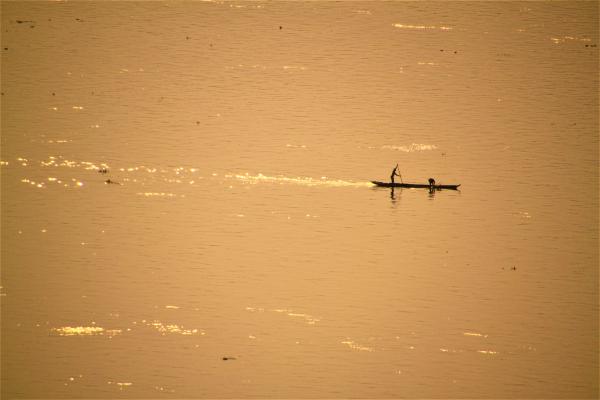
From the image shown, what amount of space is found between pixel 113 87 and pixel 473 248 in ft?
8.89

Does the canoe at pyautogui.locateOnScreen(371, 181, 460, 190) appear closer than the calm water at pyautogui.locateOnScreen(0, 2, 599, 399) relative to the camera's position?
No

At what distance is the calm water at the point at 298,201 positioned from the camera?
15.4 ft

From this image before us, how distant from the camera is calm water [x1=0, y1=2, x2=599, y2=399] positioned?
4.70 m

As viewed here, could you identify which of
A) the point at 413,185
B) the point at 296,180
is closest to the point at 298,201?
the point at 296,180

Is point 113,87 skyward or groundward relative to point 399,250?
skyward

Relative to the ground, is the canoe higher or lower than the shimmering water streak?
lower

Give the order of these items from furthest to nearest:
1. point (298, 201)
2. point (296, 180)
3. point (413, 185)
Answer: point (413, 185) < point (296, 180) < point (298, 201)

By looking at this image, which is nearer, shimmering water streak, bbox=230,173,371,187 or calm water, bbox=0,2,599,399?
calm water, bbox=0,2,599,399

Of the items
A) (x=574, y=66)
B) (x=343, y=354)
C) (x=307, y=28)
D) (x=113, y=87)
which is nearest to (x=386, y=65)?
(x=307, y=28)

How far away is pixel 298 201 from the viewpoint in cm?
605

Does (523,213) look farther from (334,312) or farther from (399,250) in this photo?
(334,312)

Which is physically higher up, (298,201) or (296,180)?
(296,180)

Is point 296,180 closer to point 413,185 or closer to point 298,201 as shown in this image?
point 298,201

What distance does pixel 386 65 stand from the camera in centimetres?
721
